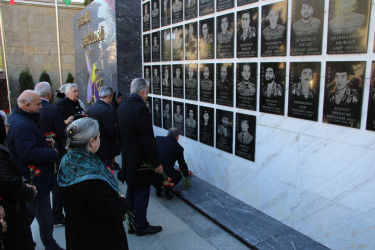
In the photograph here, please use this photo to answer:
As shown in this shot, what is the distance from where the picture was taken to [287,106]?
326cm

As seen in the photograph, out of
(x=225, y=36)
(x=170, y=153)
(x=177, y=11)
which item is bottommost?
(x=170, y=153)

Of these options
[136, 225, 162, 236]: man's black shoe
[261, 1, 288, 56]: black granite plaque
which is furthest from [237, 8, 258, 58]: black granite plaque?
[136, 225, 162, 236]: man's black shoe

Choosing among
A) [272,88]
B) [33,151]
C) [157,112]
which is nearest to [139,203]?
[33,151]

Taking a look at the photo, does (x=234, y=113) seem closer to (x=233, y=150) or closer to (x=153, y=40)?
(x=233, y=150)

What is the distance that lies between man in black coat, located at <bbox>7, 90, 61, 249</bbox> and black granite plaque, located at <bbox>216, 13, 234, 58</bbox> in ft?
7.93

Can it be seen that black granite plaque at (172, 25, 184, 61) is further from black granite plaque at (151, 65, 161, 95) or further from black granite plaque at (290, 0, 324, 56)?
black granite plaque at (290, 0, 324, 56)

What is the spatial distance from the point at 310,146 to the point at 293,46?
1056 mm

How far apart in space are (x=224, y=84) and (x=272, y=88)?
0.88 metres

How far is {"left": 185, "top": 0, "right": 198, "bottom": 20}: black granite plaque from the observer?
15.0ft

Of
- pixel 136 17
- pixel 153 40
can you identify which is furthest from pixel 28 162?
pixel 136 17

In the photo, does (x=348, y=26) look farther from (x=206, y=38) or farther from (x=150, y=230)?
(x=150, y=230)

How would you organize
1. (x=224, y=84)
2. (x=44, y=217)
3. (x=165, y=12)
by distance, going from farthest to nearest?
(x=165, y=12), (x=224, y=84), (x=44, y=217)

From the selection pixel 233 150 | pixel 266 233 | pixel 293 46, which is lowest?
pixel 266 233

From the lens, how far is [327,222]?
297 centimetres
